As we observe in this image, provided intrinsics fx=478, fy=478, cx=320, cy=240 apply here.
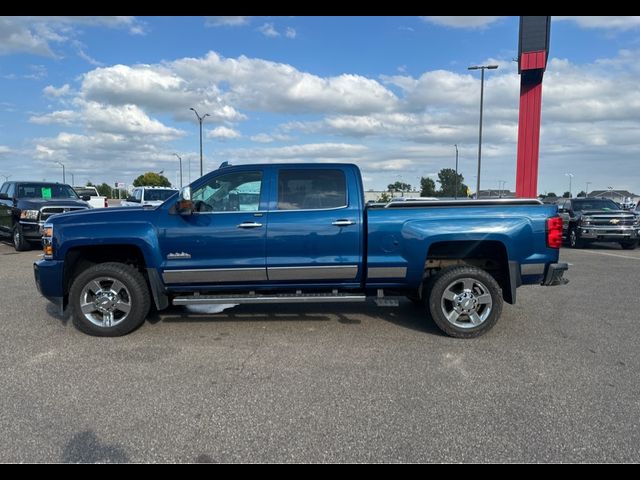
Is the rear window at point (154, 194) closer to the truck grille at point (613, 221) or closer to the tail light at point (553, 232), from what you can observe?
the truck grille at point (613, 221)

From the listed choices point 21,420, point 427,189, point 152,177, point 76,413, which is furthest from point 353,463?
point 152,177

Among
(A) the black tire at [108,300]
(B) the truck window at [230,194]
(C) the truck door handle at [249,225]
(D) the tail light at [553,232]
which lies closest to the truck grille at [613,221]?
(D) the tail light at [553,232]

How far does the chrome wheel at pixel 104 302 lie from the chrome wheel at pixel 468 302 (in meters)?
3.53

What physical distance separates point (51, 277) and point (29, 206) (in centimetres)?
890

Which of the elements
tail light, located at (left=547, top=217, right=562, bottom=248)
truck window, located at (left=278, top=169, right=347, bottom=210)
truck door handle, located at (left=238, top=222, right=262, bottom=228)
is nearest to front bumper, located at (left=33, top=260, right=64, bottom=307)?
truck door handle, located at (left=238, top=222, right=262, bottom=228)

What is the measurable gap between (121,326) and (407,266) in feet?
10.6

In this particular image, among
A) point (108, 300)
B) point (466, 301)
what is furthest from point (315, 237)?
point (108, 300)

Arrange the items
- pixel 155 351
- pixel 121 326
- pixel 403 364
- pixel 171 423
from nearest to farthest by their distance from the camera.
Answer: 1. pixel 171 423
2. pixel 403 364
3. pixel 155 351
4. pixel 121 326

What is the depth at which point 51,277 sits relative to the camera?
529 cm

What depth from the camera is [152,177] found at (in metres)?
72.1

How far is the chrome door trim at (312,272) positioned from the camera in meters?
5.30

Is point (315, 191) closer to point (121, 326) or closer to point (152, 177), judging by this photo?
point (121, 326)

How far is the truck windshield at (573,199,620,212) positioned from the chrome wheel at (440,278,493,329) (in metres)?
12.9

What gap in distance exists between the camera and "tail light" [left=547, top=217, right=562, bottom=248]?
516cm
